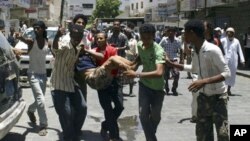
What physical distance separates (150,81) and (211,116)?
1190mm

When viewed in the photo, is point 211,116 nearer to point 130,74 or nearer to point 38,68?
point 130,74

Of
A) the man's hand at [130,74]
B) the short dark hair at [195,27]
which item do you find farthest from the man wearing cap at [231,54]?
the short dark hair at [195,27]

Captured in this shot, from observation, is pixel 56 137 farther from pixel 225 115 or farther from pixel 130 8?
pixel 130 8

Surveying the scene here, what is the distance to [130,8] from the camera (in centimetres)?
9456

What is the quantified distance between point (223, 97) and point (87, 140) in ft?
9.30

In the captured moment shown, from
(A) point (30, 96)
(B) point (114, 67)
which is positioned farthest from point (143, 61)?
(A) point (30, 96)

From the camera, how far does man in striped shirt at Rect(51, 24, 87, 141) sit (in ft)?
20.9

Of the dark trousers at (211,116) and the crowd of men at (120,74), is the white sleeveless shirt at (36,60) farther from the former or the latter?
the dark trousers at (211,116)

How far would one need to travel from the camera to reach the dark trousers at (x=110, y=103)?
6.87 metres

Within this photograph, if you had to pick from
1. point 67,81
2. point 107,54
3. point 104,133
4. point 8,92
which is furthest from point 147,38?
point 104,133

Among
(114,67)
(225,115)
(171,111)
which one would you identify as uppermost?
(114,67)

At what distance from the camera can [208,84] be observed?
4996mm

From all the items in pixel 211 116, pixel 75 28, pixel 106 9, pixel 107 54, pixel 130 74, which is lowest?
pixel 211 116

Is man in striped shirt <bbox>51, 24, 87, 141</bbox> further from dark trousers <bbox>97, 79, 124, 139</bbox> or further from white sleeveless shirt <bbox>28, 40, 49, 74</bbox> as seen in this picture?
white sleeveless shirt <bbox>28, 40, 49, 74</bbox>
